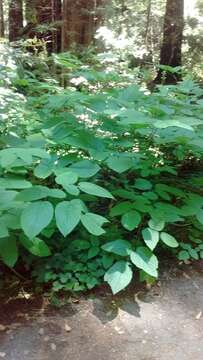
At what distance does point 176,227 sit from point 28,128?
1.43 metres

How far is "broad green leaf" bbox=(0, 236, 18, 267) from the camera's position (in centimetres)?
228

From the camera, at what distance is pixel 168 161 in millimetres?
3600

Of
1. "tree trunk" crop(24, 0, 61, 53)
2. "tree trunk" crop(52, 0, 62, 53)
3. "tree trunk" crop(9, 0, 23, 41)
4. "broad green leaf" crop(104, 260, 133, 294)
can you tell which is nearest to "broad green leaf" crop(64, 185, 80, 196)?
"broad green leaf" crop(104, 260, 133, 294)

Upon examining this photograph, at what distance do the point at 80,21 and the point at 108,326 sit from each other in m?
6.66

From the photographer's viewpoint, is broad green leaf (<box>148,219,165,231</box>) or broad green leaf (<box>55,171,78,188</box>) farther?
broad green leaf (<box>148,219,165,231</box>)

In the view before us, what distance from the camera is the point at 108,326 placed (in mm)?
2467

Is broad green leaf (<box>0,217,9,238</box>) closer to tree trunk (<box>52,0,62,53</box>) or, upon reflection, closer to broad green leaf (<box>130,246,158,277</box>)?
broad green leaf (<box>130,246,158,277</box>)

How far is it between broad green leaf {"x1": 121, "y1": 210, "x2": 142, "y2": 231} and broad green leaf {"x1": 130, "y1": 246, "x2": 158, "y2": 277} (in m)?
0.17

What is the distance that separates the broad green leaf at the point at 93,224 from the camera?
2.11 m

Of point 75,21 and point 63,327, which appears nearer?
point 63,327

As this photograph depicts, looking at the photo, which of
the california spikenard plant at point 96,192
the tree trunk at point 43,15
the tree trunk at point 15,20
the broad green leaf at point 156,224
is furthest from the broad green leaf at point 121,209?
the tree trunk at point 15,20

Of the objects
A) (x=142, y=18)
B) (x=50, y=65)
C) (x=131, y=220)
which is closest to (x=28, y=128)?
(x=131, y=220)

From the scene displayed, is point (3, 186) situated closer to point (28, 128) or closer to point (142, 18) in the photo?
point (28, 128)

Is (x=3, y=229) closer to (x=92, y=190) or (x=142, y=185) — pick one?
(x=92, y=190)
